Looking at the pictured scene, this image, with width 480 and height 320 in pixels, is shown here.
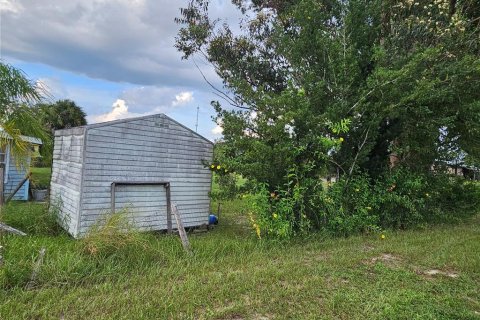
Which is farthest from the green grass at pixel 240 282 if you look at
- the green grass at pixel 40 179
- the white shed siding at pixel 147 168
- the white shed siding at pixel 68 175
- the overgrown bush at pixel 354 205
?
the green grass at pixel 40 179

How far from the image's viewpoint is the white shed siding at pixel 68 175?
6.85m

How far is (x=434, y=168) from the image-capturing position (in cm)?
903

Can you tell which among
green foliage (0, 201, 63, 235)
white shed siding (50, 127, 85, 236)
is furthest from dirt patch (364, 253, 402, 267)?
green foliage (0, 201, 63, 235)

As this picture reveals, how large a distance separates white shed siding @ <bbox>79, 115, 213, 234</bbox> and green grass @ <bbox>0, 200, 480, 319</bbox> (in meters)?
1.28

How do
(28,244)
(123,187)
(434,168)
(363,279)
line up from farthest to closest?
(434,168) < (123,187) < (28,244) < (363,279)

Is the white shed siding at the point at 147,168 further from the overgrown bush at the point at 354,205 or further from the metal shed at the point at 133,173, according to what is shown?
the overgrown bush at the point at 354,205

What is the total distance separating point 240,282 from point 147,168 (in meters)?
4.17

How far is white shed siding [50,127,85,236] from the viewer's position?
6848mm

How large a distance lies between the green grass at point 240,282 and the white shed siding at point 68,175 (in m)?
0.82

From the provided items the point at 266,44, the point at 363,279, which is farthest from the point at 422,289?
the point at 266,44

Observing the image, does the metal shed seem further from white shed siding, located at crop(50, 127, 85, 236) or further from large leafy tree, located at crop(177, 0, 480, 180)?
large leafy tree, located at crop(177, 0, 480, 180)

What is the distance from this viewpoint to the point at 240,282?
4254 millimetres

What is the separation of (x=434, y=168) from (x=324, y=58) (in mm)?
4011

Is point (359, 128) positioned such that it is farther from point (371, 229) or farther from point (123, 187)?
point (123, 187)
